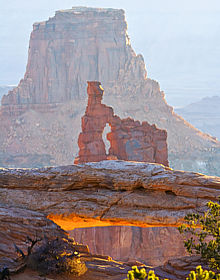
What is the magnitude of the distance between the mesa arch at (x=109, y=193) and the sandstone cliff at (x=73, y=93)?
81.3 meters

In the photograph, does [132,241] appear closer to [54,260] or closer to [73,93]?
[54,260]

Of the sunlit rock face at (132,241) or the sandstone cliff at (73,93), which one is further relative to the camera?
the sandstone cliff at (73,93)

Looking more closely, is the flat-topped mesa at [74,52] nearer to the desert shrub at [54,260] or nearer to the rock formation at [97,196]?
the rock formation at [97,196]

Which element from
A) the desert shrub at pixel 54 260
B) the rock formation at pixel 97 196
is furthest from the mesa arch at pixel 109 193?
the desert shrub at pixel 54 260

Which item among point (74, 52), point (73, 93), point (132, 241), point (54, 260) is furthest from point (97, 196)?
point (74, 52)

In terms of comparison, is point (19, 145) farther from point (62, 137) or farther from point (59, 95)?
point (59, 95)

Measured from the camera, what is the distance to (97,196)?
16969mm

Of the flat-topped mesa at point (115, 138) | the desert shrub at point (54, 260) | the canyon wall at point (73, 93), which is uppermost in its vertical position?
the canyon wall at point (73, 93)

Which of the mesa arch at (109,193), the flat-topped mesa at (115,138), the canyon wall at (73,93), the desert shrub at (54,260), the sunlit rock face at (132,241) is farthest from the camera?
the canyon wall at (73,93)

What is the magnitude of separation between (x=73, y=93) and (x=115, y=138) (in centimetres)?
6671

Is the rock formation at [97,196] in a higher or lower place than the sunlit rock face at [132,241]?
higher

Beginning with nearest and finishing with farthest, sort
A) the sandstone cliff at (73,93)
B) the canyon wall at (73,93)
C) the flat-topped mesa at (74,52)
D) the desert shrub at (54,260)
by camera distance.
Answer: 1. the desert shrub at (54,260)
2. the canyon wall at (73,93)
3. the sandstone cliff at (73,93)
4. the flat-topped mesa at (74,52)

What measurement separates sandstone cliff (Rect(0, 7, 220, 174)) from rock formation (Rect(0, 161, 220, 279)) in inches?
3204

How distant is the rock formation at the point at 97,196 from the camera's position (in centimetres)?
1609
